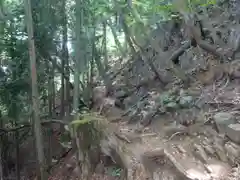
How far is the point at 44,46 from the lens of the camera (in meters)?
8.84

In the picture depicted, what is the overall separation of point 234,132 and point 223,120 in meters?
0.54

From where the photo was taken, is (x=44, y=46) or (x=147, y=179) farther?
(x=44, y=46)

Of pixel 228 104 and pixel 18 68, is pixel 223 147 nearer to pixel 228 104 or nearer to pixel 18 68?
pixel 228 104

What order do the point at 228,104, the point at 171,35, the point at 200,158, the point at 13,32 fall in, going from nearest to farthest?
the point at 200,158 < the point at 228,104 < the point at 13,32 < the point at 171,35

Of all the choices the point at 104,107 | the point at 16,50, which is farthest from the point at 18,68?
the point at 104,107

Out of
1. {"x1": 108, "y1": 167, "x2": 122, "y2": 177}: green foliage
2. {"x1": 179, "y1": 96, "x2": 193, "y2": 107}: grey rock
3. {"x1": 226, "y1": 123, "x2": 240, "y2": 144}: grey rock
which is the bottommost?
{"x1": 108, "y1": 167, "x2": 122, "y2": 177}: green foliage

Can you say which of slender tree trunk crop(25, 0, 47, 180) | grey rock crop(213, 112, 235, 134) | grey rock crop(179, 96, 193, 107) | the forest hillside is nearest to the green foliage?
the forest hillside

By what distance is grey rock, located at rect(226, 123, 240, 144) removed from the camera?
5484mm

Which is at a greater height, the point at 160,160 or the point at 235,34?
the point at 235,34

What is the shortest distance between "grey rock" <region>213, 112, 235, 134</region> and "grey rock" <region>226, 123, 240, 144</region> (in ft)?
0.42

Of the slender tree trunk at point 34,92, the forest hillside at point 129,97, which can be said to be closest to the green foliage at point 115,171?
the forest hillside at point 129,97

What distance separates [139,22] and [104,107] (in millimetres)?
3887

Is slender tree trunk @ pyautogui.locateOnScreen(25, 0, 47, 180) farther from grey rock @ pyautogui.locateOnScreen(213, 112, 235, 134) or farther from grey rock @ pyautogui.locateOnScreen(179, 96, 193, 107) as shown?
grey rock @ pyautogui.locateOnScreen(213, 112, 235, 134)

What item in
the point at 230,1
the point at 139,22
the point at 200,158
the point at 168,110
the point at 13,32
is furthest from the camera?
the point at 230,1
